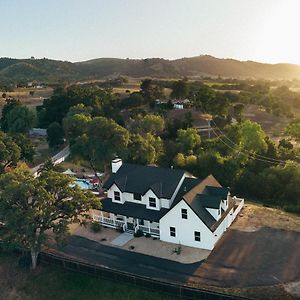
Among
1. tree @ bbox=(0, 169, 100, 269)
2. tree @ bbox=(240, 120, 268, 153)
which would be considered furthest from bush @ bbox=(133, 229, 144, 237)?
tree @ bbox=(240, 120, 268, 153)

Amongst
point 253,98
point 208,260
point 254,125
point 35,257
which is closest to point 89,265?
point 35,257

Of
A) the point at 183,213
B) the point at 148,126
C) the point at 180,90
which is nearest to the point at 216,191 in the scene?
the point at 183,213

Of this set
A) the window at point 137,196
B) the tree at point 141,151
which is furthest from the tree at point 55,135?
the window at point 137,196

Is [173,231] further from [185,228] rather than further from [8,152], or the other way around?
[8,152]

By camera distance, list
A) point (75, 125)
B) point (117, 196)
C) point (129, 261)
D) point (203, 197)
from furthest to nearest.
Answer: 1. point (75, 125)
2. point (117, 196)
3. point (203, 197)
4. point (129, 261)

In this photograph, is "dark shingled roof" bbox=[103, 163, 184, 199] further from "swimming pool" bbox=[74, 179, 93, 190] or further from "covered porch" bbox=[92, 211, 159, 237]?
"swimming pool" bbox=[74, 179, 93, 190]

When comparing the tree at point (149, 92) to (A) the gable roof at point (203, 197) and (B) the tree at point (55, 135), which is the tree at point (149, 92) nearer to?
(B) the tree at point (55, 135)
